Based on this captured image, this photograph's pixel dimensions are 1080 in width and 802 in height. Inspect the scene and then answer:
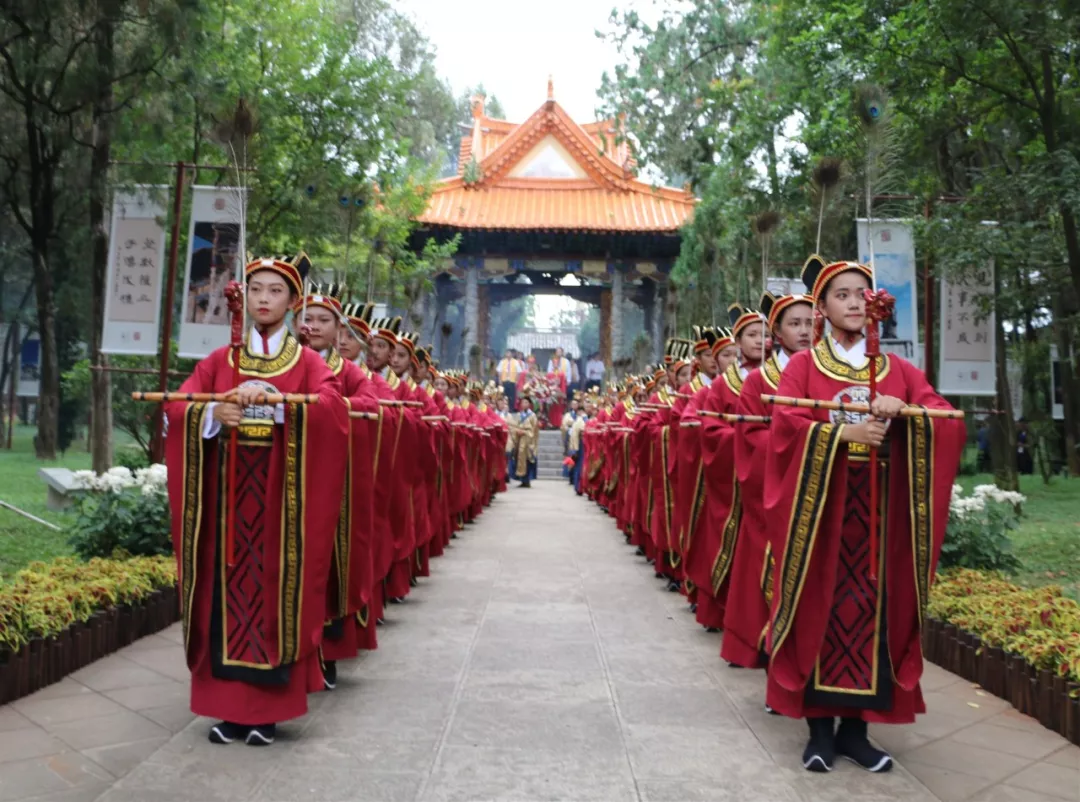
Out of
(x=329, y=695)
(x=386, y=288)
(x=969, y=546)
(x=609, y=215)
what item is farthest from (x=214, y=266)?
(x=609, y=215)

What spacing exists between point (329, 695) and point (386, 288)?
14.9 m

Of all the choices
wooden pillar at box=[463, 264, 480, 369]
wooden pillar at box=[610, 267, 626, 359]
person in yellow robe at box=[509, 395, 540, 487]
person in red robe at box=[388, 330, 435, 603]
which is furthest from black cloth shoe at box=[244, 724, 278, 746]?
wooden pillar at box=[610, 267, 626, 359]

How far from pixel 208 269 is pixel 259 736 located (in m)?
6.03

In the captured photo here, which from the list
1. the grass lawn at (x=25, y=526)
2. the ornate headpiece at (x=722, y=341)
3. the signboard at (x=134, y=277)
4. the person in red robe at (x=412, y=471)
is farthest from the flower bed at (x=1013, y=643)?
the signboard at (x=134, y=277)

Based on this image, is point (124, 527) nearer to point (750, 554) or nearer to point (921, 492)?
point (750, 554)

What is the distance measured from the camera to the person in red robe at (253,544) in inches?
174

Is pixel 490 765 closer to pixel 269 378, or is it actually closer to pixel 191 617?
pixel 191 617

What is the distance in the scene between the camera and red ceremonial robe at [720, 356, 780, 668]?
539cm

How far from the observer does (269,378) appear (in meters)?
4.67

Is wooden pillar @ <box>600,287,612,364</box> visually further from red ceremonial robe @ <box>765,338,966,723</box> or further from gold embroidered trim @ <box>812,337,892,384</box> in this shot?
red ceremonial robe @ <box>765,338,966,723</box>

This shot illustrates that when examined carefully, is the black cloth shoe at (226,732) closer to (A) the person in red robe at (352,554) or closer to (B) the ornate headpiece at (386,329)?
(A) the person in red robe at (352,554)

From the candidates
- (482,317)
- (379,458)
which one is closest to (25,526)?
(379,458)

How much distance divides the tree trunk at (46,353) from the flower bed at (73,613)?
9.19 m

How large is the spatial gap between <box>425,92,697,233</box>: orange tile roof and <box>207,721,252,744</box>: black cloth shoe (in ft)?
80.8
